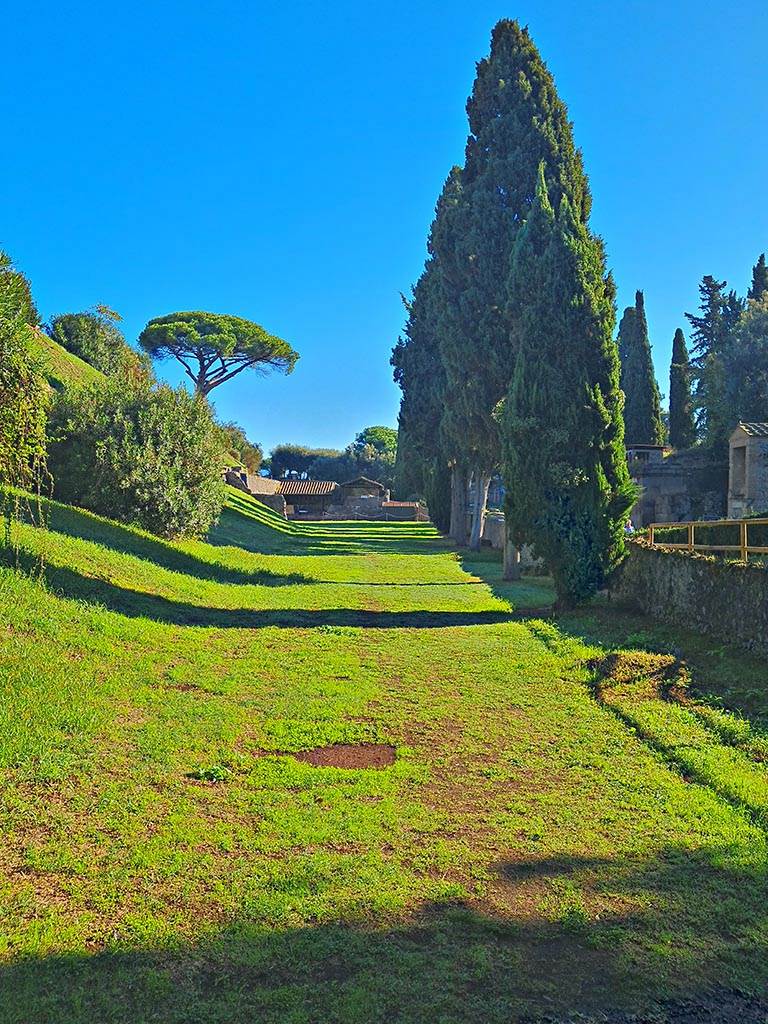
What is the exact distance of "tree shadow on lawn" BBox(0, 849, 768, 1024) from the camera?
9.76 feet

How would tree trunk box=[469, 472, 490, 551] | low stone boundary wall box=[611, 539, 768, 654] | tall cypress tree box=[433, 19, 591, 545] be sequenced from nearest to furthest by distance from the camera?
1. low stone boundary wall box=[611, 539, 768, 654]
2. tall cypress tree box=[433, 19, 591, 545]
3. tree trunk box=[469, 472, 490, 551]

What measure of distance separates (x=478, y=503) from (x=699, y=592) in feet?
57.4

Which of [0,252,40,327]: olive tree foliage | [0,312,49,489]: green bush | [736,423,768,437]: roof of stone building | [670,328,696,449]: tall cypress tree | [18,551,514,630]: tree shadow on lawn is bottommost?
[18,551,514,630]: tree shadow on lawn

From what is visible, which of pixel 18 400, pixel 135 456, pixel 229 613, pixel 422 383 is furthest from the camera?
pixel 422 383

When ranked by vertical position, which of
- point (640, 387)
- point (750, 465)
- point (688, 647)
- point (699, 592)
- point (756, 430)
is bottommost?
point (688, 647)

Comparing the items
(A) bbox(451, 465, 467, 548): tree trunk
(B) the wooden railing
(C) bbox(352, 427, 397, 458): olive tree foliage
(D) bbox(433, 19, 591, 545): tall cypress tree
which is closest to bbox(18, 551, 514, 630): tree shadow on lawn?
(B) the wooden railing

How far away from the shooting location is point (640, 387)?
4525 cm

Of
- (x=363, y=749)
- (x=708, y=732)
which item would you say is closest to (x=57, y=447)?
(x=363, y=749)

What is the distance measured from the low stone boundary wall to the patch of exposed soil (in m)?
4.89

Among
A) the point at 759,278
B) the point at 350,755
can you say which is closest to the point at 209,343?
the point at 759,278

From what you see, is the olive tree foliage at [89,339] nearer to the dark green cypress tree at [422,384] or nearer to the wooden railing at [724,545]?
the dark green cypress tree at [422,384]

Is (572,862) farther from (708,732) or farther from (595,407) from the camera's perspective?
(595,407)

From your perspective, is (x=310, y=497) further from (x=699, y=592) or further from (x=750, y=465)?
(x=699, y=592)

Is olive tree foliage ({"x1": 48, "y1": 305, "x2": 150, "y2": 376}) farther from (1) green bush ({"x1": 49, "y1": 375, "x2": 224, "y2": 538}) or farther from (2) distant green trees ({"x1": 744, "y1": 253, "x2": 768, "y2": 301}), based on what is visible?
(2) distant green trees ({"x1": 744, "y1": 253, "x2": 768, "y2": 301})
